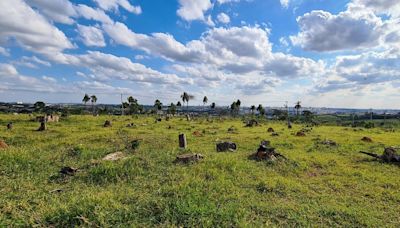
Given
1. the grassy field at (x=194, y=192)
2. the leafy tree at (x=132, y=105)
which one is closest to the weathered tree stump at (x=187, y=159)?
the grassy field at (x=194, y=192)

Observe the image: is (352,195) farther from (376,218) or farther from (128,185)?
(128,185)

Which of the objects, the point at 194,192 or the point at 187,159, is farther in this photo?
the point at 187,159

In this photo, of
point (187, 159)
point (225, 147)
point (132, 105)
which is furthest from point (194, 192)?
point (132, 105)

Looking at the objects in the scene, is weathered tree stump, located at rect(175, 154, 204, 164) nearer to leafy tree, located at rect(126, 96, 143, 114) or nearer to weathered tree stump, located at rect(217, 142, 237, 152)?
weathered tree stump, located at rect(217, 142, 237, 152)

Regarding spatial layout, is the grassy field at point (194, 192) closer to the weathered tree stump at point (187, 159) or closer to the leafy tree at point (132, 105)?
the weathered tree stump at point (187, 159)

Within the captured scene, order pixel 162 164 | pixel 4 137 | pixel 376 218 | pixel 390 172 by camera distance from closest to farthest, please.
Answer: pixel 376 218, pixel 162 164, pixel 390 172, pixel 4 137

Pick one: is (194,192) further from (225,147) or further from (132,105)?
(132,105)

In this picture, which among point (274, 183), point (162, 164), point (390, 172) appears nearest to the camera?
point (274, 183)

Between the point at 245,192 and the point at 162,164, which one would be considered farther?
the point at 162,164

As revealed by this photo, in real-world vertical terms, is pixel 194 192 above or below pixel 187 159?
below

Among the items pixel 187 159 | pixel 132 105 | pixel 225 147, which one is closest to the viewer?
pixel 187 159

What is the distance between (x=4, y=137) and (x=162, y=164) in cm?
1672

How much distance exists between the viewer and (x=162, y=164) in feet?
44.7

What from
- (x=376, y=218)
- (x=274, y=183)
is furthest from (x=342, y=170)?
(x=376, y=218)
